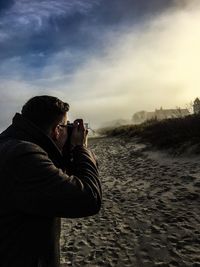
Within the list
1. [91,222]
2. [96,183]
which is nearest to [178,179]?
[91,222]

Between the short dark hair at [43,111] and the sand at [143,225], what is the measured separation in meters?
Answer: 4.19

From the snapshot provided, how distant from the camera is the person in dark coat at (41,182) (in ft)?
6.67

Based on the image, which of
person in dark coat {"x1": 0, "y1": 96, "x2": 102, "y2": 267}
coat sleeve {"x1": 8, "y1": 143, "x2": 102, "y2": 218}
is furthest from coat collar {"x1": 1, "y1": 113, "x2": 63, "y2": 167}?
coat sleeve {"x1": 8, "y1": 143, "x2": 102, "y2": 218}

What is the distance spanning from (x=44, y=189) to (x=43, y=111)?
53cm

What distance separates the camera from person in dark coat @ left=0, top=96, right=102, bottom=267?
2.03m

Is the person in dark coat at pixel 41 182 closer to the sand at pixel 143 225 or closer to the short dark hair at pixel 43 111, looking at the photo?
the short dark hair at pixel 43 111

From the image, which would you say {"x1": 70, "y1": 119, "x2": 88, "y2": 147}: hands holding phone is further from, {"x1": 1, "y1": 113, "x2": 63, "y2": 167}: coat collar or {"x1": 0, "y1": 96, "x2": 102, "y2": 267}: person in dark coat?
{"x1": 1, "y1": 113, "x2": 63, "y2": 167}: coat collar

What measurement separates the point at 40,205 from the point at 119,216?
6971mm

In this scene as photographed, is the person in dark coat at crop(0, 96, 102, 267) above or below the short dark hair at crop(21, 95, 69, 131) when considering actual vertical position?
below

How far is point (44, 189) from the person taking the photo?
79.4 inches

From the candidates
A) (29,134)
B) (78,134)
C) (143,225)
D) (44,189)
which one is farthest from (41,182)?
(143,225)

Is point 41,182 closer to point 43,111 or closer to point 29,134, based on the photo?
point 29,134

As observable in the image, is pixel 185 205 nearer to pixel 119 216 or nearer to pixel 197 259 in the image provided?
pixel 119 216

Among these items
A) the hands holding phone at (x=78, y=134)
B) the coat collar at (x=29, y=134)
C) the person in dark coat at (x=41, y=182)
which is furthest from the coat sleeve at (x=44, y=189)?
the hands holding phone at (x=78, y=134)
